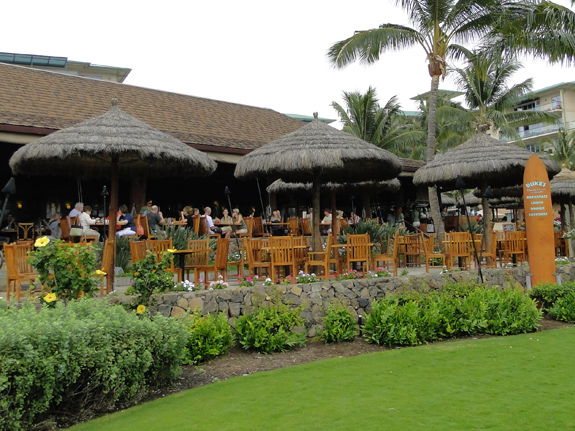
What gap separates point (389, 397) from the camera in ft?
17.9

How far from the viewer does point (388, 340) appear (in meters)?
Result: 7.84

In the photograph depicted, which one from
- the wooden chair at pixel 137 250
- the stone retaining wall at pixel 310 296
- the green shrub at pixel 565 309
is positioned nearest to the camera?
the stone retaining wall at pixel 310 296

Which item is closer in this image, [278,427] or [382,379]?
[278,427]

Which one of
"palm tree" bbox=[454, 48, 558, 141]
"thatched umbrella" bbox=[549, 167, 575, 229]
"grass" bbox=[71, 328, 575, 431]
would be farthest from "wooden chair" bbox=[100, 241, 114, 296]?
"palm tree" bbox=[454, 48, 558, 141]

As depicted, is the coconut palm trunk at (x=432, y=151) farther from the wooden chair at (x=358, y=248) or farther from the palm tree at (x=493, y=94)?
the palm tree at (x=493, y=94)

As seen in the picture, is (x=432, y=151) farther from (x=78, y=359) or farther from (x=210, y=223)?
(x=78, y=359)

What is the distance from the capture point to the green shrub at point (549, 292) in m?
9.81

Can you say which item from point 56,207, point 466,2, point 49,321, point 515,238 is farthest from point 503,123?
point 49,321

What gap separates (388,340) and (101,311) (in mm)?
3998

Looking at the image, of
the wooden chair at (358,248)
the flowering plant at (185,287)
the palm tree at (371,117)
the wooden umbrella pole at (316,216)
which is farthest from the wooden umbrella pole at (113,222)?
the palm tree at (371,117)

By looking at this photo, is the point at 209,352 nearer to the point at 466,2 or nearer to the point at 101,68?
the point at 466,2

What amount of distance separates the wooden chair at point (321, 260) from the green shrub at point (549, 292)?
3811 mm

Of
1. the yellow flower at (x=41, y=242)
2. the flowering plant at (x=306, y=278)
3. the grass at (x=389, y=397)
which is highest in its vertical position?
the yellow flower at (x=41, y=242)

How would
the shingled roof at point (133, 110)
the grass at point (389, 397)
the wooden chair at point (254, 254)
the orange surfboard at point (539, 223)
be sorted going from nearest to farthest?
the grass at point (389, 397) → the wooden chair at point (254, 254) → the orange surfboard at point (539, 223) → the shingled roof at point (133, 110)
